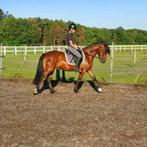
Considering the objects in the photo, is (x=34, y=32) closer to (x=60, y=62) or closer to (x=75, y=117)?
(x=60, y=62)

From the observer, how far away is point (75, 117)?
30.2 ft

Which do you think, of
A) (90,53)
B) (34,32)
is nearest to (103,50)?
(90,53)

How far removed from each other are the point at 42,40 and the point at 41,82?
176 ft

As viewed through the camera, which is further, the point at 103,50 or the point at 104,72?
the point at 104,72

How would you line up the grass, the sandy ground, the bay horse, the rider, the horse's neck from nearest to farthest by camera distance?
the sandy ground < the rider < the bay horse < the horse's neck < the grass

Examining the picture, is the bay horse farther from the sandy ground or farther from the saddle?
the sandy ground

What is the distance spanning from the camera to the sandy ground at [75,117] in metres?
7.12

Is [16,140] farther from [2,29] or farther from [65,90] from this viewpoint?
[2,29]

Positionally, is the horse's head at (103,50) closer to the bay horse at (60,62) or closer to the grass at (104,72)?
the bay horse at (60,62)

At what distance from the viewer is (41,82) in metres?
13.1

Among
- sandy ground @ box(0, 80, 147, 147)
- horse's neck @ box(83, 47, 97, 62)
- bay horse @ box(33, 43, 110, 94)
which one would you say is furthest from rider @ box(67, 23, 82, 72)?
sandy ground @ box(0, 80, 147, 147)

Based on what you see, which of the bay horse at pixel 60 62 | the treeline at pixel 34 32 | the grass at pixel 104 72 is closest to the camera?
the bay horse at pixel 60 62

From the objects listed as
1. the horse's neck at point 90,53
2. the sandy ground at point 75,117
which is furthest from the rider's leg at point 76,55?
the sandy ground at point 75,117

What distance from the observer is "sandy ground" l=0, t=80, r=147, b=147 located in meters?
7.12
